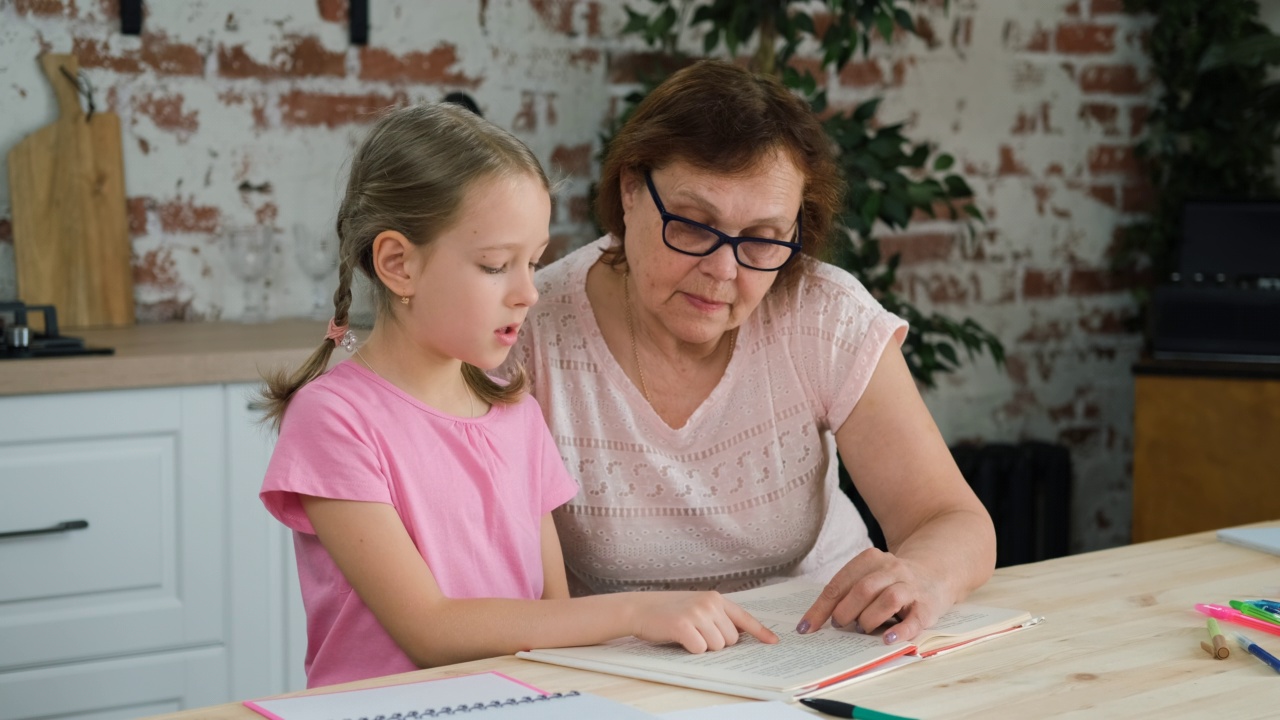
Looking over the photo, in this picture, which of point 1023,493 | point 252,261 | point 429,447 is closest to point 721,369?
point 429,447

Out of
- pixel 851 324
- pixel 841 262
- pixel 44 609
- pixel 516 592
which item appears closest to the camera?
pixel 516 592

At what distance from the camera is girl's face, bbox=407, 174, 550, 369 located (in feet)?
4.12

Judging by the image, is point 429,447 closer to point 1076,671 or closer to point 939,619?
point 939,619

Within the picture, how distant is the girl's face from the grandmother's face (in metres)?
0.26

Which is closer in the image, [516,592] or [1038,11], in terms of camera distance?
[516,592]

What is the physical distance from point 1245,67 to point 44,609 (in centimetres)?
295

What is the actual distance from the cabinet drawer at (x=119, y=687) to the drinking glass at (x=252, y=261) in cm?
74

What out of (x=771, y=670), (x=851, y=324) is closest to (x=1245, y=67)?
(x=851, y=324)

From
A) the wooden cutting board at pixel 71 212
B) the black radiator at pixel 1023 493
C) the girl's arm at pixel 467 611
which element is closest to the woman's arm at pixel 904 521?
the girl's arm at pixel 467 611

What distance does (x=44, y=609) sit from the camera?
1.94 m

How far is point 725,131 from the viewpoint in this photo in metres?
1.48

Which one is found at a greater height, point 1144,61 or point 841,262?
point 1144,61

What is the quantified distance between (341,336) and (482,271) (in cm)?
22

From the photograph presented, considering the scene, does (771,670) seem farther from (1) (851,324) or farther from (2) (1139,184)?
(2) (1139,184)
